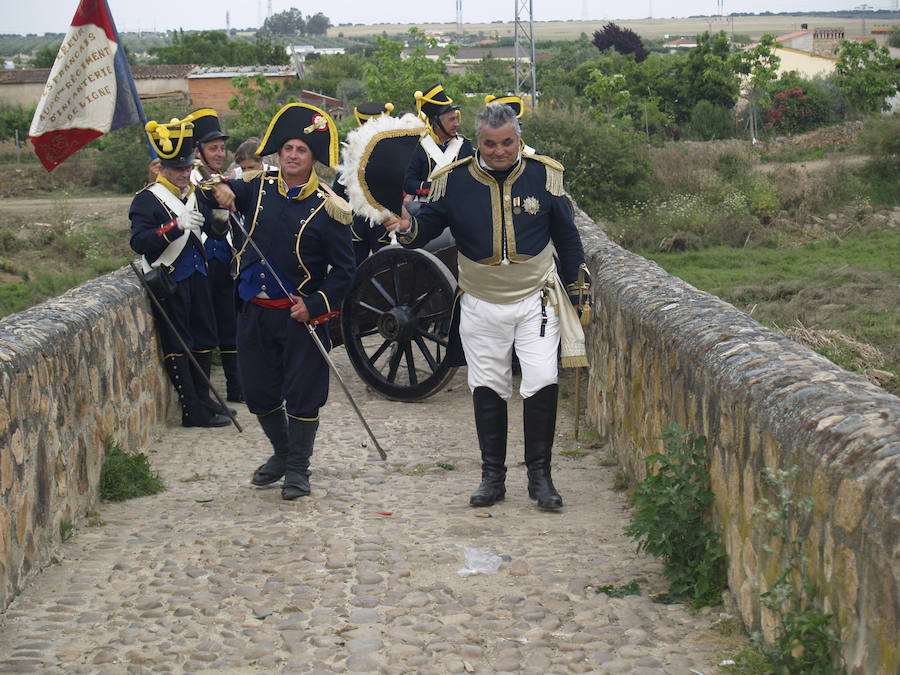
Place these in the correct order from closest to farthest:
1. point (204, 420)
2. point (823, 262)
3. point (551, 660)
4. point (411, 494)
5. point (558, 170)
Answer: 1. point (551, 660)
2. point (558, 170)
3. point (411, 494)
4. point (204, 420)
5. point (823, 262)

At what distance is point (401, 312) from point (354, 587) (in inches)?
141

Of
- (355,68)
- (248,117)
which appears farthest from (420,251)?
(355,68)

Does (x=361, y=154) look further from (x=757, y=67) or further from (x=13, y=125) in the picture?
(x=13, y=125)

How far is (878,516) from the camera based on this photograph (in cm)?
280

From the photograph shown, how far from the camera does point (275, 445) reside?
20.1 feet

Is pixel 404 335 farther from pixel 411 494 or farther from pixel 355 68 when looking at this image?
pixel 355 68

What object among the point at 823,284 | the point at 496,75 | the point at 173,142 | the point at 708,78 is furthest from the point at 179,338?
the point at 496,75

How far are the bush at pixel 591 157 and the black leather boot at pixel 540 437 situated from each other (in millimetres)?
12244

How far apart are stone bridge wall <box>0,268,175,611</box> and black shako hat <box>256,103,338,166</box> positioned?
1.30m

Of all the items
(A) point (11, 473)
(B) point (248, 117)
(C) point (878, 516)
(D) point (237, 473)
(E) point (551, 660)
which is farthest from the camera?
(B) point (248, 117)

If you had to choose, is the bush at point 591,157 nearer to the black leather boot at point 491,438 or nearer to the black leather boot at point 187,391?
the black leather boot at point 187,391

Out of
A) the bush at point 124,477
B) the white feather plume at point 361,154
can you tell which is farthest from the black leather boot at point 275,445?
the white feather plume at point 361,154

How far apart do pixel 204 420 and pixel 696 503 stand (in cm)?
415

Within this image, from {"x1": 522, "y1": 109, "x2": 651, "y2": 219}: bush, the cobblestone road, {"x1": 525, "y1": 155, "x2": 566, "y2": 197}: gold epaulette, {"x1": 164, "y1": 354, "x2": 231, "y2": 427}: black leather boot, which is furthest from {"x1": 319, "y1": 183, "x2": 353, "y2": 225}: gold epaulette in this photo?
{"x1": 522, "y1": 109, "x2": 651, "y2": 219}: bush
